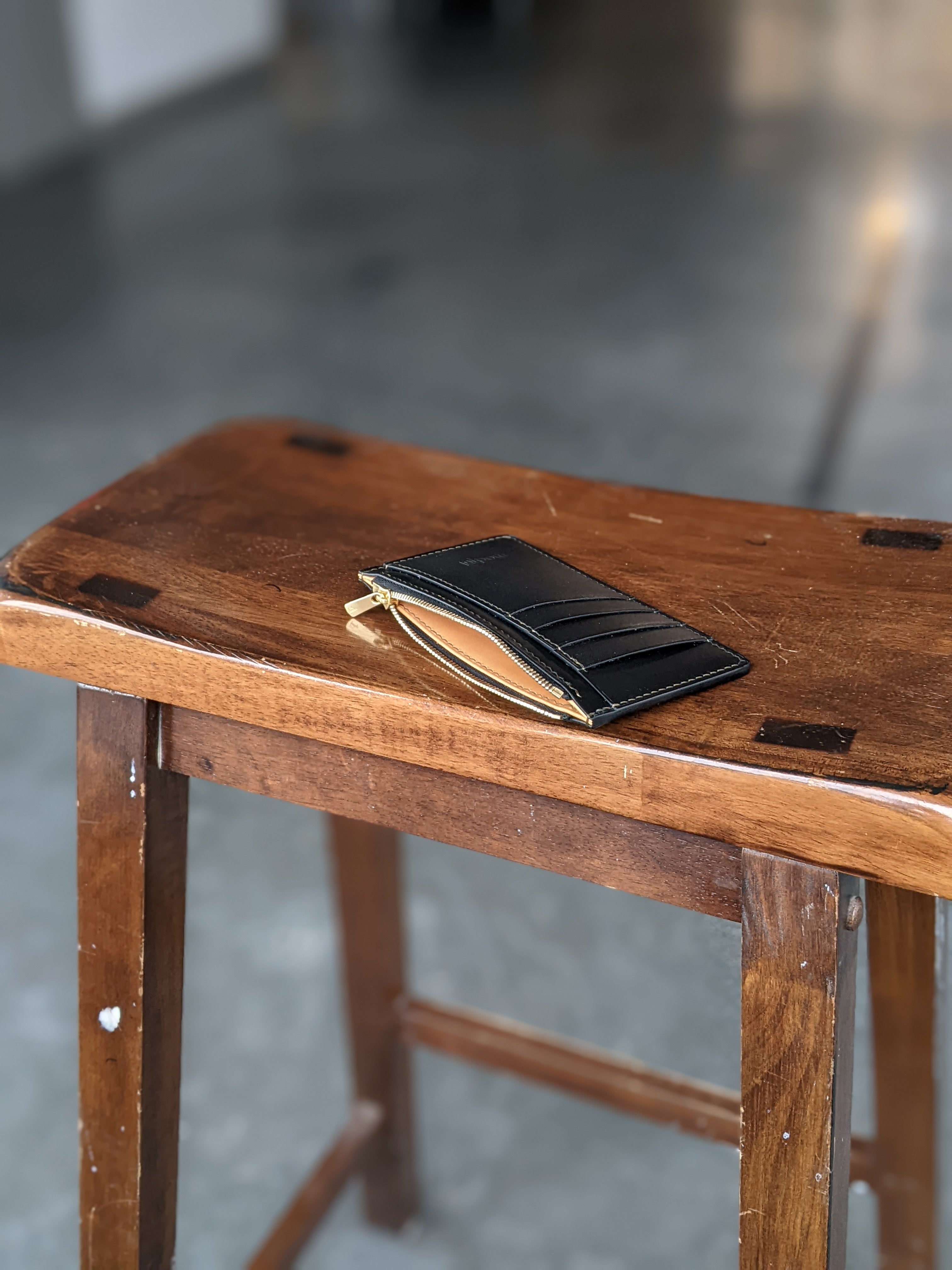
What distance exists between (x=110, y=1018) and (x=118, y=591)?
28 cm

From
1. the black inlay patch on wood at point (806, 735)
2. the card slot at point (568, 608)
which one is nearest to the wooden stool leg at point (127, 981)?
the card slot at point (568, 608)

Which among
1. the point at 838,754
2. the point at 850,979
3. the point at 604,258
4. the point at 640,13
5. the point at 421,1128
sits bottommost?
the point at 421,1128

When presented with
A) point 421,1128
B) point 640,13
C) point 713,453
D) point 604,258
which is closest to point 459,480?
point 421,1128

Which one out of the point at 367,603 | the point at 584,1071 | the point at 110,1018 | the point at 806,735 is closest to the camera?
the point at 806,735

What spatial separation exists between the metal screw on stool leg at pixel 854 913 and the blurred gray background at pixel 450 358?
0.08 metres

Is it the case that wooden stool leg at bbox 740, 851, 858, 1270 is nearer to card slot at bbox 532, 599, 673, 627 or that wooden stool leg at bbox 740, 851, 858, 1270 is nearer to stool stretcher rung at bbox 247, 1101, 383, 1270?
card slot at bbox 532, 599, 673, 627

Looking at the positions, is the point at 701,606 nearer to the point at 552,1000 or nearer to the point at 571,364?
the point at 552,1000

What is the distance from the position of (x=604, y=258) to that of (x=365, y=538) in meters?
3.93

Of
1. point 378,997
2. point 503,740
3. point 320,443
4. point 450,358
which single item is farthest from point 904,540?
point 450,358

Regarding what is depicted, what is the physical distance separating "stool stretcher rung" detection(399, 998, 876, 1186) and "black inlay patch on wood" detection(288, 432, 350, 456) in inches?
22.3

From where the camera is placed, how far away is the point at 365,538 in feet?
2.78

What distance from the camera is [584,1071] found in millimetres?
1299

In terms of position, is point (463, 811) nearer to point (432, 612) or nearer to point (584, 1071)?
point (432, 612)

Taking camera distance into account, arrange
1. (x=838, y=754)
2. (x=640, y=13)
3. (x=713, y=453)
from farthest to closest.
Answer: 1. (x=640, y=13)
2. (x=713, y=453)
3. (x=838, y=754)
